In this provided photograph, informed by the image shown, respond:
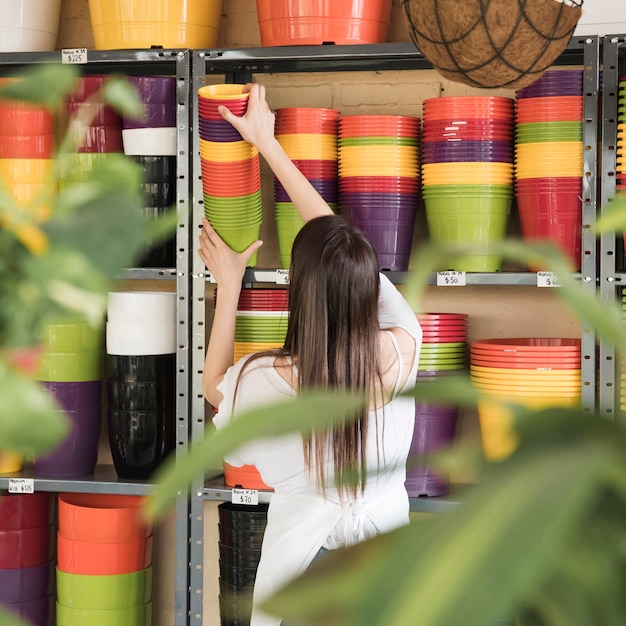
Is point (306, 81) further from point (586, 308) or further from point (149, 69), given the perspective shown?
point (586, 308)

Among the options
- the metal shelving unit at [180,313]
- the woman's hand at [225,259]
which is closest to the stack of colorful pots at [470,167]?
the woman's hand at [225,259]

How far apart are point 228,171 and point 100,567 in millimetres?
1186

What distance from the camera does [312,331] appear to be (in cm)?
203

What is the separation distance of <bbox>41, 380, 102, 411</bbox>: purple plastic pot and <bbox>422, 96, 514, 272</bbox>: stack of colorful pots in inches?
42.8

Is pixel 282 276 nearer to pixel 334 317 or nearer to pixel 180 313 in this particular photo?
pixel 180 313

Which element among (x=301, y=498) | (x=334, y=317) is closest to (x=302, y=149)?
(x=334, y=317)

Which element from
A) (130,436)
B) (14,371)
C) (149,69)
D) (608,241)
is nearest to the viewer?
(14,371)

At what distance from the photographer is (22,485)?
9.08ft

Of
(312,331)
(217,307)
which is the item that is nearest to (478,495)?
(312,331)

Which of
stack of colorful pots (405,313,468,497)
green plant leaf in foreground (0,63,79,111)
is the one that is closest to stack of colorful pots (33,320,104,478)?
stack of colorful pots (405,313,468,497)

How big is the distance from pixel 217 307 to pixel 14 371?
2.40m

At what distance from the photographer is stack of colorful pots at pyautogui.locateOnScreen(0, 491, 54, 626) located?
9.43 ft

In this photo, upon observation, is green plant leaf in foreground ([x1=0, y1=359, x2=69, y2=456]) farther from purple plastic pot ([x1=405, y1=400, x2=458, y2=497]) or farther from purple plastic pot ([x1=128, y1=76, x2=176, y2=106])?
purple plastic pot ([x1=128, y1=76, x2=176, y2=106])

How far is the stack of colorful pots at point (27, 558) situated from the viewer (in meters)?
2.87
